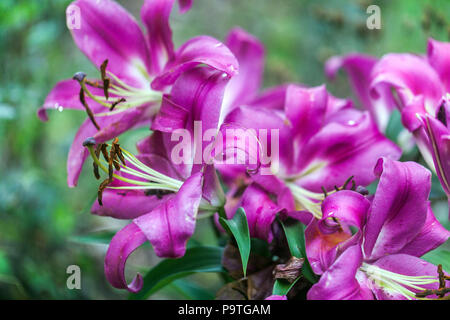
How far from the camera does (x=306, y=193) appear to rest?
0.66 meters

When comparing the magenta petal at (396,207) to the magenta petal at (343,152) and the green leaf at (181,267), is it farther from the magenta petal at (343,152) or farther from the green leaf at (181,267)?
the green leaf at (181,267)

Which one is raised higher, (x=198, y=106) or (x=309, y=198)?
(x=198, y=106)

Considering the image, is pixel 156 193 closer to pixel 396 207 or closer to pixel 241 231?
pixel 241 231

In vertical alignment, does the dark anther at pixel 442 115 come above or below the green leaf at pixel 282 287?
above

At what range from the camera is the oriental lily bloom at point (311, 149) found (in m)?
0.62

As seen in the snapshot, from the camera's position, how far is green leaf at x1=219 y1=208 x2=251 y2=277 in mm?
543

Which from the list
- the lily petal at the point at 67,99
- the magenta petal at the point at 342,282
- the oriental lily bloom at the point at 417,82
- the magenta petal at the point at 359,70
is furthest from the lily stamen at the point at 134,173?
the magenta petal at the point at 359,70

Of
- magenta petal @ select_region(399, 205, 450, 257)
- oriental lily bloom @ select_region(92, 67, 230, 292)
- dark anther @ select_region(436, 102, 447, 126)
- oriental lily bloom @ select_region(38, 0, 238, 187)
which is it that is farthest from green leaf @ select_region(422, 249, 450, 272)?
oriental lily bloom @ select_region(38, 0, 238, 187)

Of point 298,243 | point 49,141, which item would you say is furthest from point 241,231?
point 49,141

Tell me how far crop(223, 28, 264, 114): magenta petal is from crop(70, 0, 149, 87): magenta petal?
18cm

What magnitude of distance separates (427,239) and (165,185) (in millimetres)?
317

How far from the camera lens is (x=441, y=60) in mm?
700

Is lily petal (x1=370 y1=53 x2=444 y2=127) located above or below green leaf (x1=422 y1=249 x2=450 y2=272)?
above

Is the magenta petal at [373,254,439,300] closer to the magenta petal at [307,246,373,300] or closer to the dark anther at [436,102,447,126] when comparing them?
the magenta petal at [307,246,373,300]
